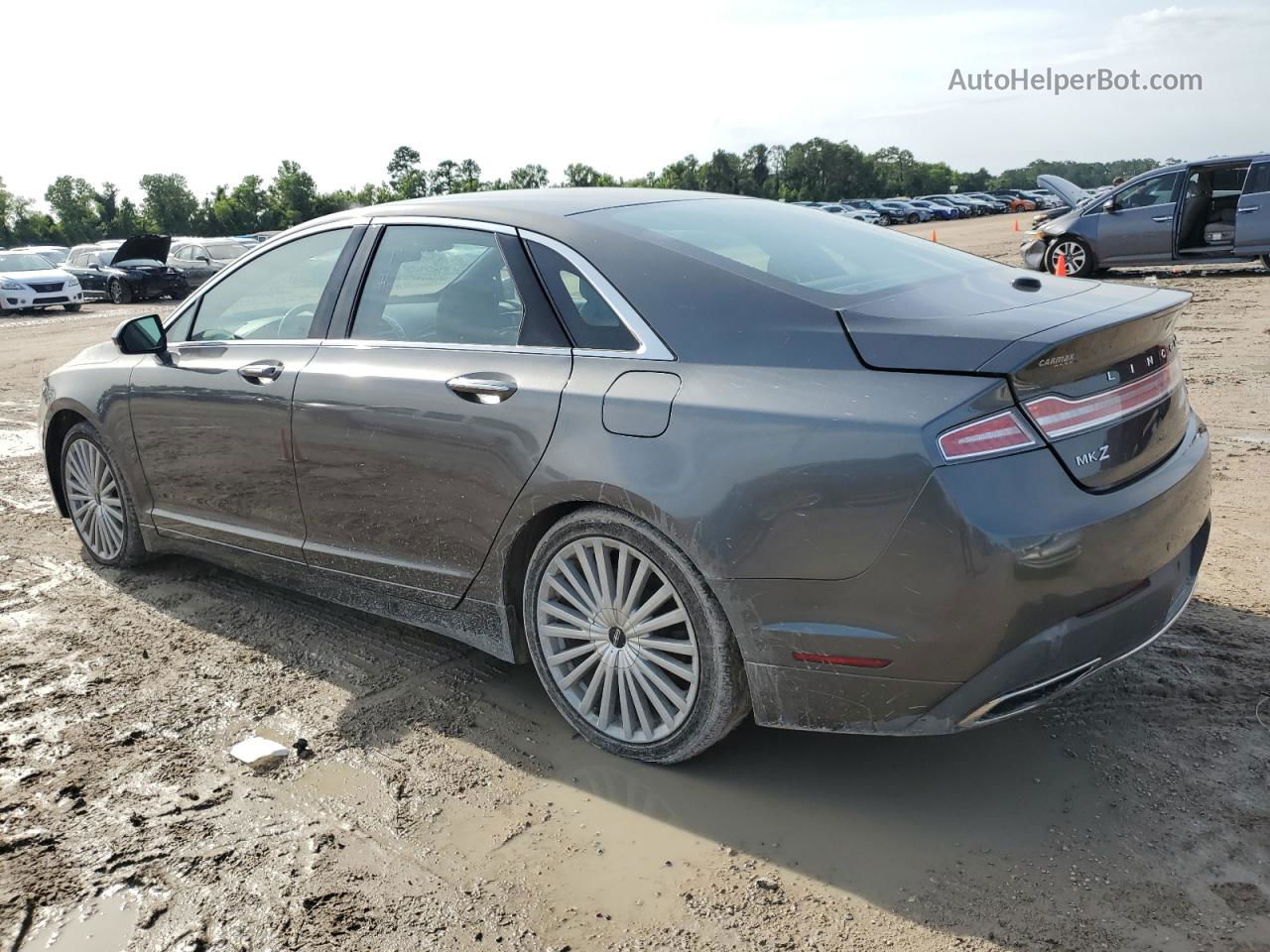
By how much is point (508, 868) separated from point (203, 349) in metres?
2.73

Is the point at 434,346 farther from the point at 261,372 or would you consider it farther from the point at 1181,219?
the point at 1181,219

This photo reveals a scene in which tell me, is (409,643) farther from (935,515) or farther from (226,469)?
(935,515)

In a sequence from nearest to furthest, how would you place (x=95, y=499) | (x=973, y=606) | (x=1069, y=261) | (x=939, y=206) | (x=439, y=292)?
(x=973, y=606) < (x=439, y=292) < (x=95, y=499) < (x=1069, y=261) < (x=939, y=206)

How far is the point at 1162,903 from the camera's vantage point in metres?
2.41

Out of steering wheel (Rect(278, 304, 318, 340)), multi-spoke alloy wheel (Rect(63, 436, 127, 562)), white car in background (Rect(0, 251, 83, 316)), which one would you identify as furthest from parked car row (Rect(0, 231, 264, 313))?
steering wheel (Rect(278, 304, 318, 340))

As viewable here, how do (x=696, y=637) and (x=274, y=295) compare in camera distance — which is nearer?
(x=696, y=637)

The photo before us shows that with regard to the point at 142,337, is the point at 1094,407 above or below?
below

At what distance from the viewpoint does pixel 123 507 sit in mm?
4945

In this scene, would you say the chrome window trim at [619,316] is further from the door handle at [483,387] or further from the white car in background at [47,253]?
the white car in background at [47,253]

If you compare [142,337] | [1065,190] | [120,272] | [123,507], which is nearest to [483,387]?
[142,337]

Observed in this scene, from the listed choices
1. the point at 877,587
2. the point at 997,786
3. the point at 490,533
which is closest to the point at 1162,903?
the point at 997,786

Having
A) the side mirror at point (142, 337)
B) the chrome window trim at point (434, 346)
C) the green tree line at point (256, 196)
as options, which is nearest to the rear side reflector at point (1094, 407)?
the chrome window trim at point (434, 346)

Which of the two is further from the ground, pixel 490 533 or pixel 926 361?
pixel 926 361

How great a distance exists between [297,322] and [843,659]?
2523 mm
